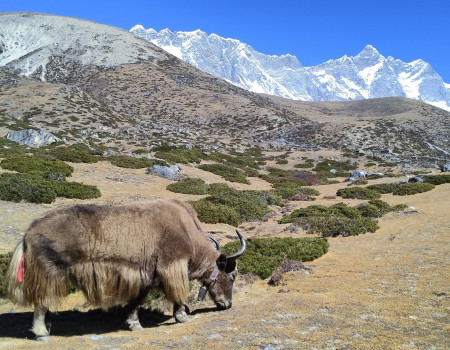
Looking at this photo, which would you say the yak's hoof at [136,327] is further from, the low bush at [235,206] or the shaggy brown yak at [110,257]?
the low bush at [235,206]

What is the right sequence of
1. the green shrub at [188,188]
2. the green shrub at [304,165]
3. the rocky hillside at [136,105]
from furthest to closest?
the rocky hillside at [136,105] < the green shrub at [304,165] < the green shrub at [188,188]

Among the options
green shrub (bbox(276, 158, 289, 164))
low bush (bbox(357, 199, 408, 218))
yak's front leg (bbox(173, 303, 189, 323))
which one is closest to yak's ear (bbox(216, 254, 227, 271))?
yak's front leg (bbox(173, 303, 189, 323))

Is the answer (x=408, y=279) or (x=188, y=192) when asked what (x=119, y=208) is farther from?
(x=188, y=192)

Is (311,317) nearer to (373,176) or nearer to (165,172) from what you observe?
(165,172)

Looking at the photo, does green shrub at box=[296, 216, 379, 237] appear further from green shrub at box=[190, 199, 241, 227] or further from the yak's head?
the yak's head

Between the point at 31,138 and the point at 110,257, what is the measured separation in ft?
106

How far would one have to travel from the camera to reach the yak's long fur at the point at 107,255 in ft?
15.7

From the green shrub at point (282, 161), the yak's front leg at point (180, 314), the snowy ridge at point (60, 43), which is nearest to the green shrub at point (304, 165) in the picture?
the green shrub at point (282, 161)

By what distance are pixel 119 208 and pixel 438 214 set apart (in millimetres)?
13442

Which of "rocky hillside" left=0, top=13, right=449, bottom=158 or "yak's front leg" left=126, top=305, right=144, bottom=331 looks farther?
"rocky hillside" left=0, top=13, right=449, bottom=158

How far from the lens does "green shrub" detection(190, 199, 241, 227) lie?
1391 centimetres

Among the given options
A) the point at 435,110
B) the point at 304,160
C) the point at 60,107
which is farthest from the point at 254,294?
the point at 435,110

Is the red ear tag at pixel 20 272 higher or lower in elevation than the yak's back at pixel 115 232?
lower

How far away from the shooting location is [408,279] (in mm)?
6996
